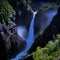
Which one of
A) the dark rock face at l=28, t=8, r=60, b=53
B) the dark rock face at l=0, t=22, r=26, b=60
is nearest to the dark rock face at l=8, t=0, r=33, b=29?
the dark rock face at l=0, t=22, r=26, b=60

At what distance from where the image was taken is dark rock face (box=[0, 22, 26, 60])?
126 feet

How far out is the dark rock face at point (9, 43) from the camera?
38.5 m

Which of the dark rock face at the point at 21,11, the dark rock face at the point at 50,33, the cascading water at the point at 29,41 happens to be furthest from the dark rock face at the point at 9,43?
the dark rock face at the point at 21,11

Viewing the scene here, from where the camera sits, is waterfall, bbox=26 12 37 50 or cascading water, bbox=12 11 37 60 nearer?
cascading water, bbox=12 11 37 60

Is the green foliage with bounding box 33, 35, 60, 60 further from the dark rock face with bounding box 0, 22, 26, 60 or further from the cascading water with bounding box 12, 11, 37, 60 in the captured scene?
the dark rock face with bounding box 0, 22, 26, 60

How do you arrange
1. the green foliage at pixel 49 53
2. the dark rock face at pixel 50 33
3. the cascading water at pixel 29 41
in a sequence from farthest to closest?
the cascading water at pixel 29 41
the dark rock face at pixel 50 33
the green foliage at pixel 49 53

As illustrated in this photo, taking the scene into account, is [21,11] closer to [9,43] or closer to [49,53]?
[9,43]

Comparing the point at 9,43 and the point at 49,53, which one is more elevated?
the point at 9,43

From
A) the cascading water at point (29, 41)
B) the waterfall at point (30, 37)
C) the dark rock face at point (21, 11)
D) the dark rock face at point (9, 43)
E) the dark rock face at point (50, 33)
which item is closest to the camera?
the dark rock face at point (50, 33)

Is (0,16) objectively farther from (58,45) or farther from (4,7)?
(58,45)

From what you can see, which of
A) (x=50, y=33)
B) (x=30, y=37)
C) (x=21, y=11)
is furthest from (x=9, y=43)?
(x=21, y=11)

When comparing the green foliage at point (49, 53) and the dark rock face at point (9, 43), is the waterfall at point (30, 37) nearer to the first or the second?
the dark rock face at point (9, 43)

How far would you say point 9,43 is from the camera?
39188 mm

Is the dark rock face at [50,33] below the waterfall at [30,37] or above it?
below
